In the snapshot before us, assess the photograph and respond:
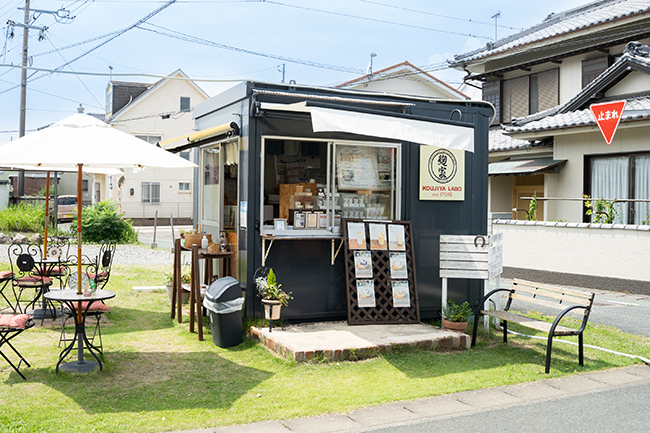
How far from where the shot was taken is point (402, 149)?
7574 mm

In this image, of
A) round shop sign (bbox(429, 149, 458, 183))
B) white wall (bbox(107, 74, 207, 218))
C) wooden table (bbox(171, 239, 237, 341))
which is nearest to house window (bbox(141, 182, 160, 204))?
white wall (bbox(107, 74, 207, 218))

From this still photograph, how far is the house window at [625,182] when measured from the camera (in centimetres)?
1236

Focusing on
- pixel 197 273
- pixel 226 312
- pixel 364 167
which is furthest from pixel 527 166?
pixel 226 312

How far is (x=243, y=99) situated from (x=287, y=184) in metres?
1.30

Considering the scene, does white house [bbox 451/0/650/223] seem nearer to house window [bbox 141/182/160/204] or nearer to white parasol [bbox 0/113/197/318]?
white parasol [bbox 0/113/197/318]

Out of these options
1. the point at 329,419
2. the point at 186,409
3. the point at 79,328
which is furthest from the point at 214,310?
the point at 329,419

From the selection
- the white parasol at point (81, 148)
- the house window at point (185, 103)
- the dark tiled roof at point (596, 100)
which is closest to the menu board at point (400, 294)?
the white parasol at point (81, 148)

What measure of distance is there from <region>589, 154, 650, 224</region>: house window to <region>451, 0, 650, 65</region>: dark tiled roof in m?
5.19

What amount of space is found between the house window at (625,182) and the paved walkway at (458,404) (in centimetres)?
774

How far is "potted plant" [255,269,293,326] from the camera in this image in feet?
21.0

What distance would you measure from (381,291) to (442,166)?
1.98 meters

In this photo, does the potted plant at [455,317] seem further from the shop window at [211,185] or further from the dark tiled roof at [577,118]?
the dark tiled roof at [577,118]

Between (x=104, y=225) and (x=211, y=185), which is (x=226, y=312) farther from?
(x=104, y=225)

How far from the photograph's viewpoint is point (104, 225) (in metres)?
17.8
